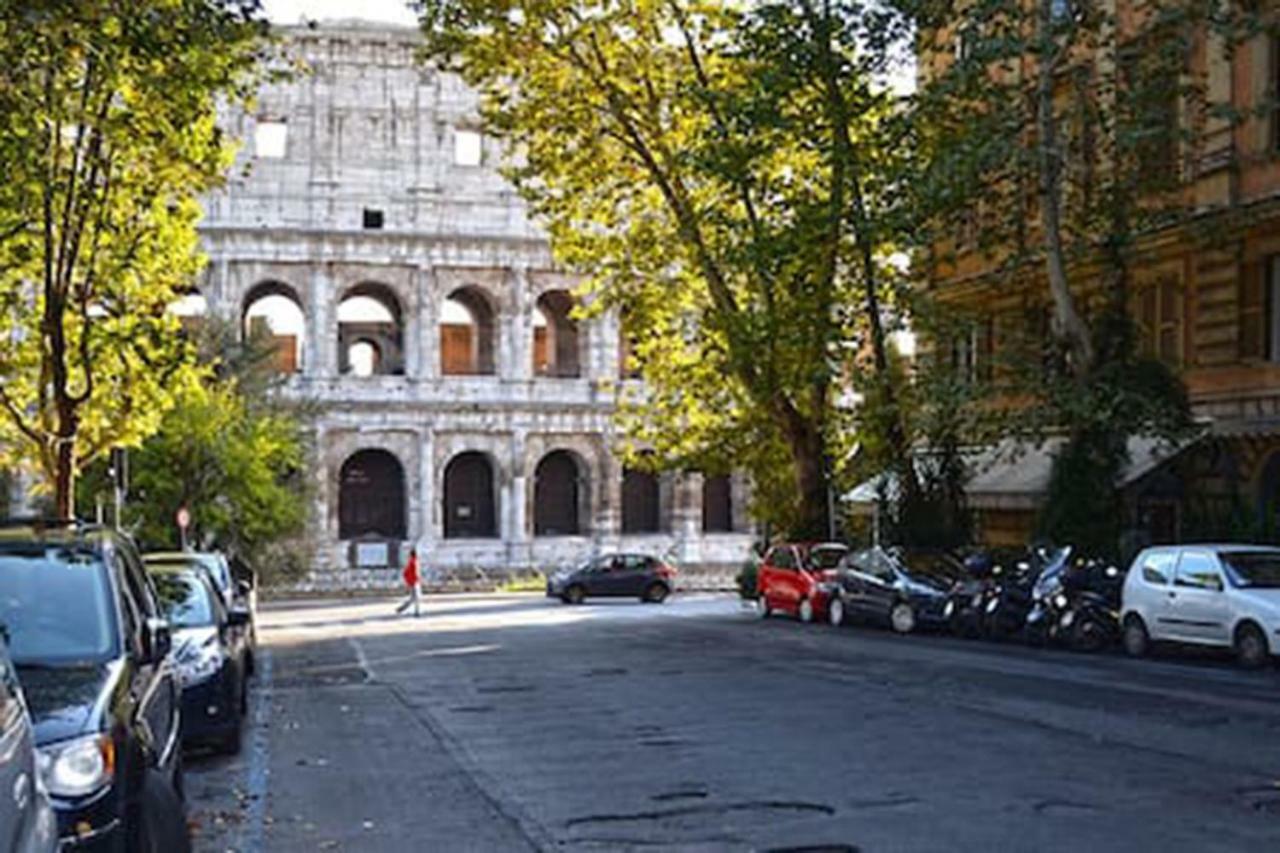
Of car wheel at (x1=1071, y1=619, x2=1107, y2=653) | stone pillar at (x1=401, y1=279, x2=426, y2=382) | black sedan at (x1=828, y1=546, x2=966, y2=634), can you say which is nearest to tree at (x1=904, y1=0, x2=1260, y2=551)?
black sedan at (x1=828, y1=546, x2=966, y2=634)

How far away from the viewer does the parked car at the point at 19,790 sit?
450 cm

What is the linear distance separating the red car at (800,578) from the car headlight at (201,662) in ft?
66.3

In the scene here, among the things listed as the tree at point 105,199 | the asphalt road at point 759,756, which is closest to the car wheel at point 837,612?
the asphalt road at point 759,756

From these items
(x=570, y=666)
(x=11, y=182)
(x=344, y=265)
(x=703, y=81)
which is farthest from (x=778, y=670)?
(x=344, y=265)

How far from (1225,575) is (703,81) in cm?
1650

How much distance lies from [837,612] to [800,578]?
2338 mm

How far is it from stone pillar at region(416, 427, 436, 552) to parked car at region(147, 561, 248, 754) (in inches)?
1862

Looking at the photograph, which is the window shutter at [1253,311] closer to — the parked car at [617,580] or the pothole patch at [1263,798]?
the pothole patch at [1263,798]

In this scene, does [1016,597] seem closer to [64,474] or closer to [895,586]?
[895,586]

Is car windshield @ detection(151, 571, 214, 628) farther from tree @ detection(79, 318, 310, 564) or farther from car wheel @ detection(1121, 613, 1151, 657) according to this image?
tree @ detection(79, 318, 310, 564)

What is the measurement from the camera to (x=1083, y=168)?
29.8 metres

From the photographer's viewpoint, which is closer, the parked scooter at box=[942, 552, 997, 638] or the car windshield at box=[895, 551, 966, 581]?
the parked scooter at box=[942, 552, 997, 638]

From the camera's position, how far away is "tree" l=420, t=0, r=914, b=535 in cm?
3203

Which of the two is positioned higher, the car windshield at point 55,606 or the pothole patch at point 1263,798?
the car windshield at point 55,606
